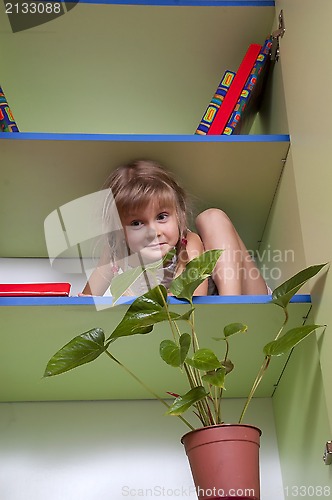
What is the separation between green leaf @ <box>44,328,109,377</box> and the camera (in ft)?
3.36

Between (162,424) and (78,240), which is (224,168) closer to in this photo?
(78,240)

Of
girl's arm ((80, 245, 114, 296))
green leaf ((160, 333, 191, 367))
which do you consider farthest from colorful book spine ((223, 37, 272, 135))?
green leaf ((160, 333, 191, 367))

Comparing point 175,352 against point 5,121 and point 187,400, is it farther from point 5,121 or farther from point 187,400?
point 5,121

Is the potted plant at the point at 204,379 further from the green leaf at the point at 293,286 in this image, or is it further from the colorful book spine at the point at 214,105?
the colorful book spine at the point at 214,105

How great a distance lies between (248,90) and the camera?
154 cm

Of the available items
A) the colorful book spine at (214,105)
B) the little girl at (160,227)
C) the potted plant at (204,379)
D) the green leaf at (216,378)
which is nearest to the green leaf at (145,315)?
the potted plant at (204,379)

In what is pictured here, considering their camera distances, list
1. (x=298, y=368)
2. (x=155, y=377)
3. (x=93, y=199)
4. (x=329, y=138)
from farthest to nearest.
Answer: (x=93, y=199), (x=155, y=377), (x=298, y=368), (x=329, y=138)

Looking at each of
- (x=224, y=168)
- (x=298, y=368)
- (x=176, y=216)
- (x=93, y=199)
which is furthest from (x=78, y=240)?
(x=298, y=368)

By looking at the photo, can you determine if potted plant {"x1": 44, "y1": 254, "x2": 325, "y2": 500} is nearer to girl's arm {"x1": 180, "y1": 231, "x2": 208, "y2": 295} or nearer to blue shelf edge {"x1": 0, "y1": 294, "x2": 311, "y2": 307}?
blue shelf edge {"x1": 0, "y1": 294, "x2": 311, "y2": 307}

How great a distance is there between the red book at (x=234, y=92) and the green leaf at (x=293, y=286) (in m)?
0.49

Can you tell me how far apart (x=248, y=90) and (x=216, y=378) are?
0.80 meters

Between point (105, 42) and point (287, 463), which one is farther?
point (105, 42)

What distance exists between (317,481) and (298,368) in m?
0.22

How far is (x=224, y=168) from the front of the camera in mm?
1478
